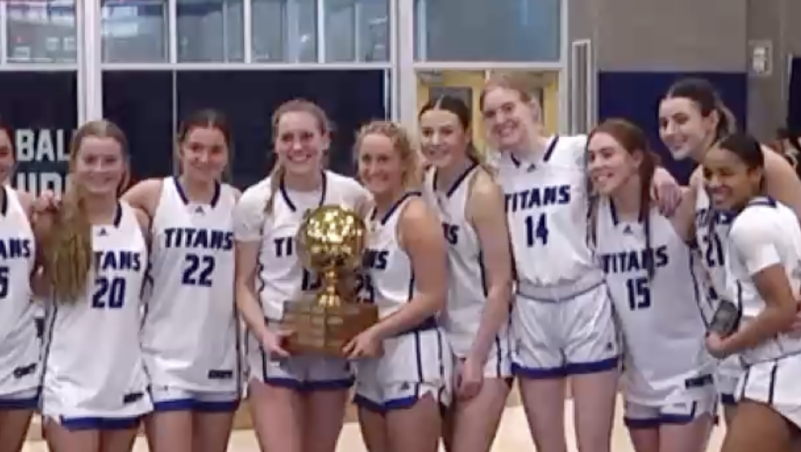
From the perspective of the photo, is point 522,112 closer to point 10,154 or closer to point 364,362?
point 364,362

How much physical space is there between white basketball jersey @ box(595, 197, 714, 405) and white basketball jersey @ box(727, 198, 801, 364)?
1.39ft

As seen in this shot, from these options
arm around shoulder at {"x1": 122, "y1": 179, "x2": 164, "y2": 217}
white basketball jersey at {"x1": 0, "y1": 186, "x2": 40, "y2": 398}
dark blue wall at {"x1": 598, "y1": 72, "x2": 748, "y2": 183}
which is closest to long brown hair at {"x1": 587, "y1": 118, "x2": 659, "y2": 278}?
arm around shoulder at {"x1": 122, "y1": 179, "x2": 164, "y2": 217}

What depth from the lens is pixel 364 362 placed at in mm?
4633

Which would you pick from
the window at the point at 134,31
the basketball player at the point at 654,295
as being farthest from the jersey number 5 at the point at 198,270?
the window at the point at 134,31

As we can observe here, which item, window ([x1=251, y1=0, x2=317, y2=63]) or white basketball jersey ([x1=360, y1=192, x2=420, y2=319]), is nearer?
white basketball jersey ([x1=360, y1=192, x2=420, y2=319])

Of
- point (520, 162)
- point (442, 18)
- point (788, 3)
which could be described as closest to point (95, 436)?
point (520, 162)

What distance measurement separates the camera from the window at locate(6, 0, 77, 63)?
10.2 meters

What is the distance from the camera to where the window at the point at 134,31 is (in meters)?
10.3

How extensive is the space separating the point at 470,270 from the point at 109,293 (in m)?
1.10

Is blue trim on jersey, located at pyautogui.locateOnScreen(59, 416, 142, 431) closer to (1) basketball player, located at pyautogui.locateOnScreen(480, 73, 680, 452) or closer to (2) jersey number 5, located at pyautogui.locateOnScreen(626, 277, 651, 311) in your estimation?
(1) basketball player, located at pyautogui.locateOnScreen(480, 73, 680, 452)

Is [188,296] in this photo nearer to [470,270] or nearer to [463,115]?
[470,270]

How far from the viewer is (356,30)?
10.7 m

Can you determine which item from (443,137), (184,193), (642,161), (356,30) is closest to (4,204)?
(184,193)

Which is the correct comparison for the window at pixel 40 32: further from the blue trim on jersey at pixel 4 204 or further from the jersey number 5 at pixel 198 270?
the jersey number 5 at pixel 198 270
